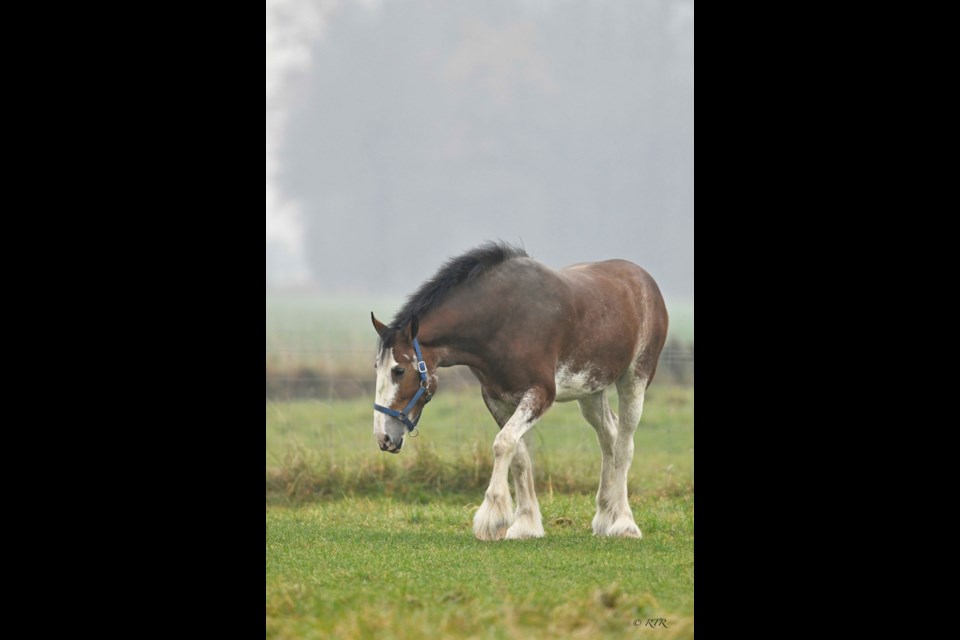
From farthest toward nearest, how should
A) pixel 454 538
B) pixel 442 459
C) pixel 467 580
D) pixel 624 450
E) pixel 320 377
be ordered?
1. pixel 320 377
2. pixel 442 459
3. pixel 624 450
4. pixel 454 538
5. pixel 467 580

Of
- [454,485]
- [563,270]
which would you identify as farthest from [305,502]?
[563,270]

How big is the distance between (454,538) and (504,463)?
2.66 ft

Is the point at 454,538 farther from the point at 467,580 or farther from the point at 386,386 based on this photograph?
the point at 467,580

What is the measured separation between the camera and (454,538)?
8523mm

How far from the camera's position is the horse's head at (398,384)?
8.02 m

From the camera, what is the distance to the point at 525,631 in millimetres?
6059

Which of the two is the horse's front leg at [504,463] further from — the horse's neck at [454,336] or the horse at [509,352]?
the horse's neck at [454,336]

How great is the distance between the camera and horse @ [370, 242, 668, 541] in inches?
319

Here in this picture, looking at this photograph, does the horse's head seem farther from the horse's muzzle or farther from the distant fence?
the distant fence

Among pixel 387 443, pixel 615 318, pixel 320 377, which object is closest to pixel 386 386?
pixel 387 443

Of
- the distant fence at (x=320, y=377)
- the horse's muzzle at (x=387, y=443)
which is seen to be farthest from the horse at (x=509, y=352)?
the distant fence at (x=320, y=377)

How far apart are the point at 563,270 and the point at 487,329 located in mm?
1120

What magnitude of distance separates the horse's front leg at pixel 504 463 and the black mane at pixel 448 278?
3.25 feet

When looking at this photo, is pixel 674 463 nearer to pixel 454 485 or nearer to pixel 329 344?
pixel 454 485
